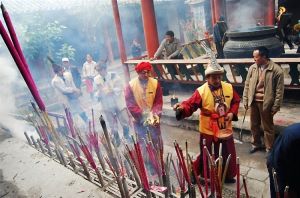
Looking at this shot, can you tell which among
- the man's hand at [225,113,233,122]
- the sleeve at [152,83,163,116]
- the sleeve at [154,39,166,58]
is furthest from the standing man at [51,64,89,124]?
the man's hand at [225,113,233,122]

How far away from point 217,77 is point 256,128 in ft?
6.22

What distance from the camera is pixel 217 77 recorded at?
3.84 meters

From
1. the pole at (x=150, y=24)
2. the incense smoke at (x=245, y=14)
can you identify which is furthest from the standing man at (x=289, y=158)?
the incense smoke at (x=245, y=14)

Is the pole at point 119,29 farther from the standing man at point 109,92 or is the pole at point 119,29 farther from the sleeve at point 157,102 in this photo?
the sleeve at point 157,102

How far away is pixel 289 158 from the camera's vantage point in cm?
230

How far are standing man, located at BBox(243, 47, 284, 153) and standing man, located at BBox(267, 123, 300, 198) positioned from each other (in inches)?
91.1

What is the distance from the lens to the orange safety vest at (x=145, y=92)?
4.64 m

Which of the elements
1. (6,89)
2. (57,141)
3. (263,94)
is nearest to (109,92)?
(263,94)

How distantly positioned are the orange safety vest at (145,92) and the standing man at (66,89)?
3099 mm

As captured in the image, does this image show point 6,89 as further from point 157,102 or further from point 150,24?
point 157,102

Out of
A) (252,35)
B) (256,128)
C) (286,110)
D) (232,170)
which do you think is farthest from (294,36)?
(232,170)

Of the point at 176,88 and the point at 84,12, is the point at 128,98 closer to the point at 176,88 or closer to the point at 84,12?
the point at 176,88

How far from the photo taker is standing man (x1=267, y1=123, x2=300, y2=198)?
223 centimetres

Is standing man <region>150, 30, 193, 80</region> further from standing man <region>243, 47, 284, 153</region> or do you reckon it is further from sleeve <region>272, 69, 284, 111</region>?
sleeve <region>272, 69, 284, 111</region>
